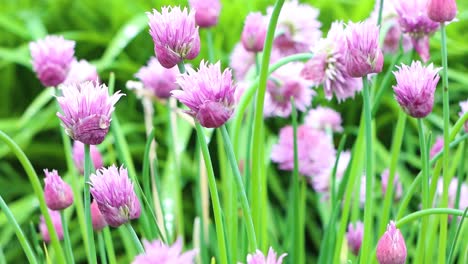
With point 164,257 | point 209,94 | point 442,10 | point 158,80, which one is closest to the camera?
point 164,257

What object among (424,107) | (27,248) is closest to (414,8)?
(424,107)

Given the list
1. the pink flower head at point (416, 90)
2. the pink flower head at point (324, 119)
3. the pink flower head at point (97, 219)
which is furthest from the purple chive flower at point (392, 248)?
the pink flower head at point (324, 119)

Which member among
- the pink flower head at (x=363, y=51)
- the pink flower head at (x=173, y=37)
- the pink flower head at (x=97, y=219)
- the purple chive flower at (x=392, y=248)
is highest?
the pink flower head at (x=173, y=37)

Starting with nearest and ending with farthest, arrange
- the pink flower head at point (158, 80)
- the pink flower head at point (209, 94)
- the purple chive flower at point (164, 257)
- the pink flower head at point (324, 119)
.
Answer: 1. the purple chive flower at point (164, 257)
2. the pink flower head at point (209, 94)
3. the pink flower head at point (158, 80)
4. the pink flower head at point (324, 119)

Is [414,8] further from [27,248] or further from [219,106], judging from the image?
[27,248]

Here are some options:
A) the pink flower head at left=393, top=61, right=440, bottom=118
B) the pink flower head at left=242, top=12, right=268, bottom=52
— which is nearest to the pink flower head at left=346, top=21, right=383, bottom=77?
the pink flower head at left=393, top=61, right=440, bottom=118

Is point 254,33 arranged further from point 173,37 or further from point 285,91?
point 173,37

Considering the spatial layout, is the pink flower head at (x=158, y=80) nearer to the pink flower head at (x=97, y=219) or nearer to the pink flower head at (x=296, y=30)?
the pink flower head at (x=296, y=30)

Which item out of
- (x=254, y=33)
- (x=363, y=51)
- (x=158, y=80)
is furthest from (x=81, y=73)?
(x=363, y=51)
